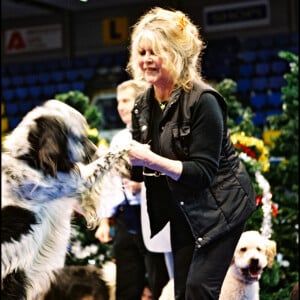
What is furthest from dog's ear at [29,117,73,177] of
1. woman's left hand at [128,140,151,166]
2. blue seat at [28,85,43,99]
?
blue seat at [28,85,43,99]

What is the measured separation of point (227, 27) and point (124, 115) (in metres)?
10.9

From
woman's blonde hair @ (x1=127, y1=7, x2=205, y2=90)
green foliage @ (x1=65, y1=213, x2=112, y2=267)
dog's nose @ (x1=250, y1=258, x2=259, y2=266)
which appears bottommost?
green foliage @ (x1=65, y1=213, x2=112, y2=267)

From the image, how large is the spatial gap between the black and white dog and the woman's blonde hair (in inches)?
22.4

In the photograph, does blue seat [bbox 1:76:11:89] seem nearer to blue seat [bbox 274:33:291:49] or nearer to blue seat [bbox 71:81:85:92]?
blue seat [bbox 71:81:85:92]

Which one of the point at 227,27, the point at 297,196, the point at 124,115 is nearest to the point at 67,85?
the point at 227,27

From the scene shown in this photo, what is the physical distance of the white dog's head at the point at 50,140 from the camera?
7.31 ft

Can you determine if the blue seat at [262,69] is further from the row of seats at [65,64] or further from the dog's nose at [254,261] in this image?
the dog's nose at [254,261]

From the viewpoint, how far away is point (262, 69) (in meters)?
13.7

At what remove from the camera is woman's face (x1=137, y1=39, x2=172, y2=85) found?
9.43 feet

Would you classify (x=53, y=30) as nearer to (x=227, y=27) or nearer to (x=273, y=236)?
(x=227, y=27)

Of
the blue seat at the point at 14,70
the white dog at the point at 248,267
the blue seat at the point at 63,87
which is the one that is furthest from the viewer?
the blue seat at the point at 14,70

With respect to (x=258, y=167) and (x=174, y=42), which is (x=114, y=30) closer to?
(x=258, y=167)

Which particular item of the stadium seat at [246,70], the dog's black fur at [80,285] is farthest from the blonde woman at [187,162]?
the stadium seat at [246,70]

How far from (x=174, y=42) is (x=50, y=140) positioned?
0.84 meters
